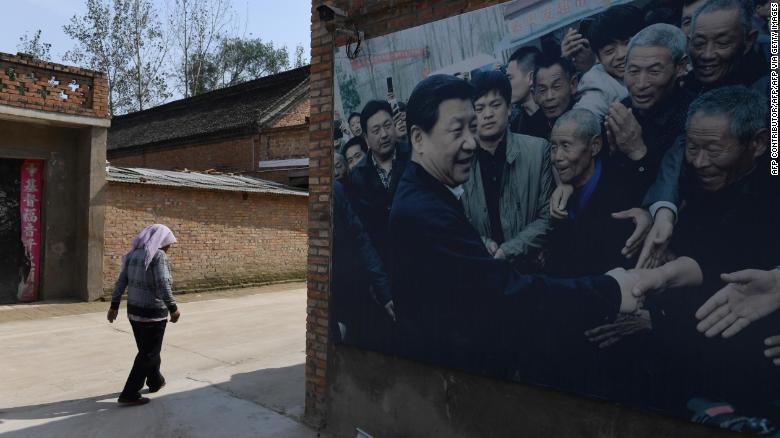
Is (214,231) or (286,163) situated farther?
(286,163)

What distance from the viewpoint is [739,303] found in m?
2.71

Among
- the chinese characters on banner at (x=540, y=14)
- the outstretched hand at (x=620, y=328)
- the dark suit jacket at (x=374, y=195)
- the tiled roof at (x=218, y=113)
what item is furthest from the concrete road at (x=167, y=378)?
the tiled roof at (x=218, y=113)

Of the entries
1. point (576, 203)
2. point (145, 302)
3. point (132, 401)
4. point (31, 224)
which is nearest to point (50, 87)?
point (31, 224)

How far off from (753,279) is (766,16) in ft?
4.08

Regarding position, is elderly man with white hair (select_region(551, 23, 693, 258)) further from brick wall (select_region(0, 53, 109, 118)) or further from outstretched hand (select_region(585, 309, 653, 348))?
brick wall (select_region(0, 53, 109, 118))

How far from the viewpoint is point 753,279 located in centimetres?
268

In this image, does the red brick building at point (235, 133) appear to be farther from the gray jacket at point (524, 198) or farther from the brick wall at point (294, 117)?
the gray jacket at point (524, 198)

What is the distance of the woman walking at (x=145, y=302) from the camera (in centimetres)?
561

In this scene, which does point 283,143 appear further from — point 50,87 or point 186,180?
point 50,87

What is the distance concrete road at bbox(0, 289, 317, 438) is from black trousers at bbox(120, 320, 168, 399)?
191 mm

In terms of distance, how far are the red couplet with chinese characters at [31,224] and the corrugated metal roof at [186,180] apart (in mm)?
1298

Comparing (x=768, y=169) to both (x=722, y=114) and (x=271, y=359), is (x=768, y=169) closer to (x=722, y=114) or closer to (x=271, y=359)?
(x=722, y=114)

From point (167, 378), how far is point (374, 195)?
3.60 m

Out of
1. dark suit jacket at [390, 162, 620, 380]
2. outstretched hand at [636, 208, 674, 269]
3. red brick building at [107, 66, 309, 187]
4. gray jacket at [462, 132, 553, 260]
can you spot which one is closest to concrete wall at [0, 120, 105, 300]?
red brick building at [107, 66, 309, 187]
